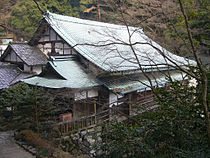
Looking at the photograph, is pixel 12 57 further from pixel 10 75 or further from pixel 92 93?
pixel 92 93

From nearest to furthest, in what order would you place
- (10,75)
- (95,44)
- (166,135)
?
1. (166,135)
2. (95,44)
3. (10,75)

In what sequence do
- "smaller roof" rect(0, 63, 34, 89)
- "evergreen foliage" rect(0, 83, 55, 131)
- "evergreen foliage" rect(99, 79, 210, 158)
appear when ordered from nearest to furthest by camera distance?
"evergreen foliage" rect(99, 79, 210, 158) → "evergreen foliage" rect(0, 83, 55, 131) → "smaller roof" rect(0, 63, 34, 89)

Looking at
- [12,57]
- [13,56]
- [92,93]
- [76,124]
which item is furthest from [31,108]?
[12,57]

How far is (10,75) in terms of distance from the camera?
13.8 metres

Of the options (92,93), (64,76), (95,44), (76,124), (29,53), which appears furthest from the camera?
(29,53)

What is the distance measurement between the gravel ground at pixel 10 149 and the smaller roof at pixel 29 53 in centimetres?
577

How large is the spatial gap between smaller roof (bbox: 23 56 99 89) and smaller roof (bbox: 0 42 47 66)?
11.7 ft

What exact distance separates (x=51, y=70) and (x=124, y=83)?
4.01m

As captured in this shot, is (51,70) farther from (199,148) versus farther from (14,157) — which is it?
Answer: (199,148)

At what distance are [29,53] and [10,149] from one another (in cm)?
821

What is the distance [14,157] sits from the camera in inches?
289

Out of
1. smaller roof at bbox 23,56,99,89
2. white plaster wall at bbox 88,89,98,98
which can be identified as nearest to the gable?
smaller roof at bbox 23,56,99,89

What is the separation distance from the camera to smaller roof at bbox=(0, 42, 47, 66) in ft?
45.5

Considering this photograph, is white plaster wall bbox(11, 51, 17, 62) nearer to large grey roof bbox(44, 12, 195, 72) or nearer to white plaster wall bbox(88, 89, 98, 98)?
large grey roof bbox(44, 12, 195, 72)
